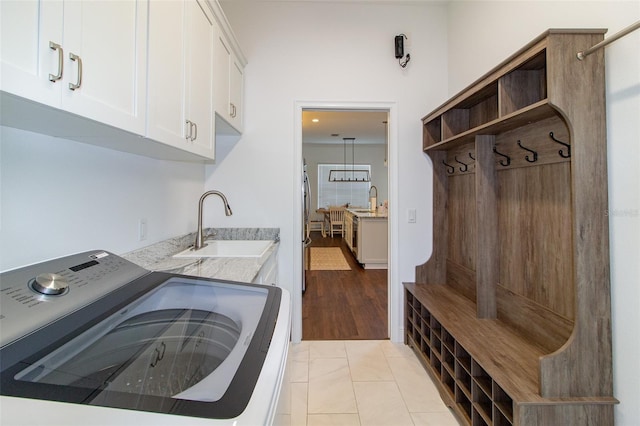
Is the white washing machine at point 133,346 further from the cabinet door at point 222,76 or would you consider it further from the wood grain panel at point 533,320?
the wood grain panel at point 533,320

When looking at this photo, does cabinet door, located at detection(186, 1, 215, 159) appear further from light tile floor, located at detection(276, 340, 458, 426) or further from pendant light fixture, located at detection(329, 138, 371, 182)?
pendant light fixture, located at detection(329, 138, 371, 182)

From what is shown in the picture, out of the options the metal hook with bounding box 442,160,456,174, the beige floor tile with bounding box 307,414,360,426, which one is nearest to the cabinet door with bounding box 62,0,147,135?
the beige floor tile with bounding box 307,414,360,426

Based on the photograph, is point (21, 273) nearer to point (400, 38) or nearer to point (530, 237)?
point (530, 237)

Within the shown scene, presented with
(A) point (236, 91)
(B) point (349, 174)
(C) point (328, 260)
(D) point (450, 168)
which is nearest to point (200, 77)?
(A) point (236, 91)

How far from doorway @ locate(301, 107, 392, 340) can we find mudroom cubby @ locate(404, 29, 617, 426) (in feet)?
2.32

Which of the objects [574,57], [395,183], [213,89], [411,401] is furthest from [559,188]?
[213,89]

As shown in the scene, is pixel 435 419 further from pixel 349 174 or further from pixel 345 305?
pixel 349 174

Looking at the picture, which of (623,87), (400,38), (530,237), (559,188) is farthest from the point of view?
(400,38)

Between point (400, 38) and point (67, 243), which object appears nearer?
point (67, 243)

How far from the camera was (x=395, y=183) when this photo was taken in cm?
247

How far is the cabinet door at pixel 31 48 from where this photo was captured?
608 mm

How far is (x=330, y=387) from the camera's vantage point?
6.22ft

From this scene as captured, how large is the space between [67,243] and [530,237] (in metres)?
2.15

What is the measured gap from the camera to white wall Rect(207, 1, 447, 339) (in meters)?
2.41
